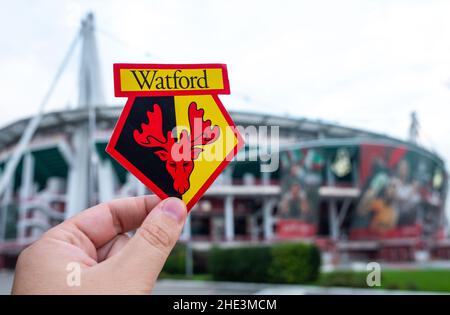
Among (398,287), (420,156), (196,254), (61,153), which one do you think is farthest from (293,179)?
(61,153)

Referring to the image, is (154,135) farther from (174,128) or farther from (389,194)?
(389,194)

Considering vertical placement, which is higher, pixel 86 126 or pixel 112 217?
pixel 86 126

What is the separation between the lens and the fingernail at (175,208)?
1.41 meters

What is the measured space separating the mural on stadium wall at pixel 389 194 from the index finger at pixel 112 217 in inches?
1056

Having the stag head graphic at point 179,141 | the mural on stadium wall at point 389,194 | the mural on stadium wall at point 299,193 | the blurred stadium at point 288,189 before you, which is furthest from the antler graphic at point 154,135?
the mural on stadium wall at point 389,194

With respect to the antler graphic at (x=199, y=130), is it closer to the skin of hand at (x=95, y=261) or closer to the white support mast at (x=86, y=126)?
the skin of hand at (x=95, y=261)

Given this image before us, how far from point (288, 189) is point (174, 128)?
2446 cm

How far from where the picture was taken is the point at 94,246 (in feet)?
5.18

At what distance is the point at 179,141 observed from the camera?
1.43 meters

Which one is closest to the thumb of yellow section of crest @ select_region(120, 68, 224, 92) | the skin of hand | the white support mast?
the skin of hand

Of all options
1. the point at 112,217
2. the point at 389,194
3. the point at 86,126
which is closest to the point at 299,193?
the point at 389,194

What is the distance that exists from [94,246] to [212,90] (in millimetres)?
767
